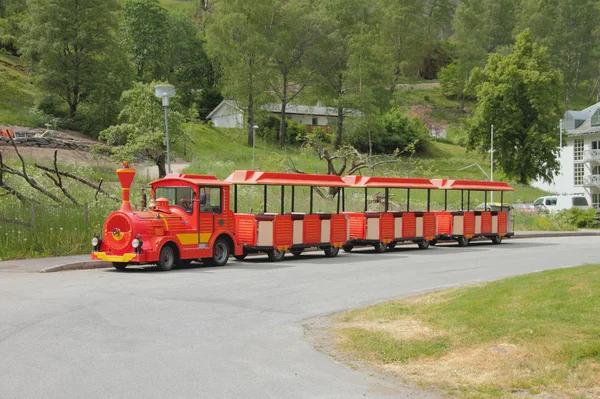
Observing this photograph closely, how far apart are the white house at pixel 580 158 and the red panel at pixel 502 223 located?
A: 1526 inches

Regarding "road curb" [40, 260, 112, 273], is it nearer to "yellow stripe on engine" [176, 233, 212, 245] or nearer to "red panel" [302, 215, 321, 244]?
"yellow stripe on engine" [176, 233, 212, 245]

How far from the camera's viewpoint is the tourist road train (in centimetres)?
1883

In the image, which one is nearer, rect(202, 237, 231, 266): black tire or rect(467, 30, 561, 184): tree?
rect(202, 237, 231, 266): black tire

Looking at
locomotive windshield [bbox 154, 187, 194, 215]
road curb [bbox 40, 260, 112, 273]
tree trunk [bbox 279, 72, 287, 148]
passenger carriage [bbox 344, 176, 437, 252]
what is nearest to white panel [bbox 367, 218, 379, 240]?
passenger carriage [bbox 344, 176, 437, 252]

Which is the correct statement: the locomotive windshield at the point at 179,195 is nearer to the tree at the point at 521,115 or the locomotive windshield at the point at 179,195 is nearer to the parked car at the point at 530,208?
the parked car at the point at 530,208

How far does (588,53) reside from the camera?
98.5 metres

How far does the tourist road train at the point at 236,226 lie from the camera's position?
18.8 m

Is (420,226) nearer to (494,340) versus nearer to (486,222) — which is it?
(486,222)

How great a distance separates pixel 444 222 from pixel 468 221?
121 centimetres

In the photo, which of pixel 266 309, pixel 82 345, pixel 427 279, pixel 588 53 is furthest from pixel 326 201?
pixel 588 53

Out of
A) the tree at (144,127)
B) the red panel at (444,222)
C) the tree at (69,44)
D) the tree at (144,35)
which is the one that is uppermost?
the tree at (144,35)

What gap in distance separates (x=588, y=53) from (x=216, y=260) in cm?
9011

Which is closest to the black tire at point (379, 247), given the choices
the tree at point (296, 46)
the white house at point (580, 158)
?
the white house at point (580, 158)

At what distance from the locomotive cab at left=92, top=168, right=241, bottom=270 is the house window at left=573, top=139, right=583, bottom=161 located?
197ft
